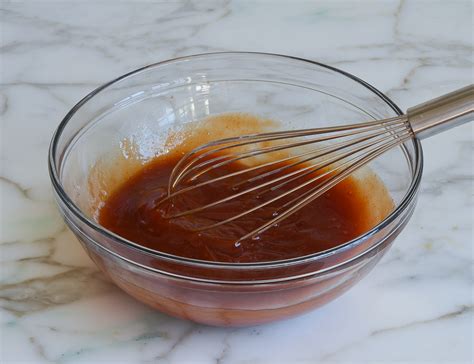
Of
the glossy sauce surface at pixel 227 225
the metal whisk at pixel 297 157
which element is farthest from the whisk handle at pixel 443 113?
the glossy sauce surface at pixel 227 225

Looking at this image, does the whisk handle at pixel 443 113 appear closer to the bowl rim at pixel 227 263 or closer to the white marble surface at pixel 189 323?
the bowl rim at pixel 227 263

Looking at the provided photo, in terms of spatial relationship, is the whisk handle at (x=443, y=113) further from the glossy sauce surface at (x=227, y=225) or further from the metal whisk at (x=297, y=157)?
the glossy sauce surface at (x=227, y=225)

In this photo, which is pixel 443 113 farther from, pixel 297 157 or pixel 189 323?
pixel 189 323

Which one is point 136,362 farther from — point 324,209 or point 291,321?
point 324,209

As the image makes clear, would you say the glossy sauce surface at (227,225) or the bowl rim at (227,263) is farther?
the glossy sauce surface at (227,225)

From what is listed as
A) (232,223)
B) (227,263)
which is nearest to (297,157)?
(232,223)

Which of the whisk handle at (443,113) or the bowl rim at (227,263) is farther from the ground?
the whisk handle at (443,113)

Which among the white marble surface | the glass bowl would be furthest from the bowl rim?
the white marble surface
